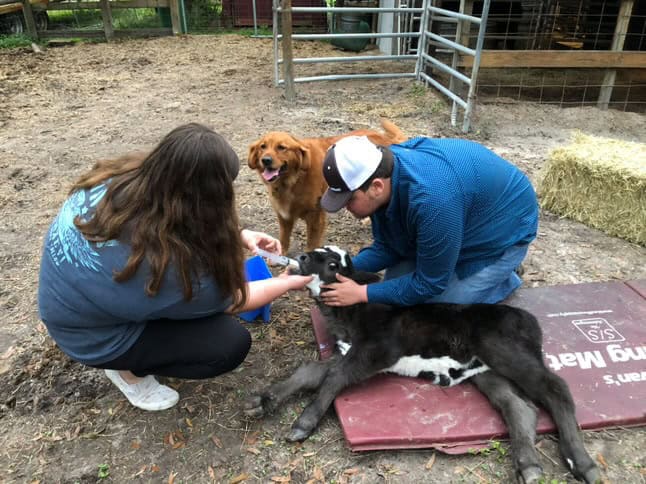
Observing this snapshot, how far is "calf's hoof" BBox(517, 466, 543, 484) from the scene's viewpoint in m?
2.56

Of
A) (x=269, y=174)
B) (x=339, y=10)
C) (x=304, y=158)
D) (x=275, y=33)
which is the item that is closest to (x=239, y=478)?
(x=269, y=174)

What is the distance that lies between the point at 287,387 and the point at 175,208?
1.41m

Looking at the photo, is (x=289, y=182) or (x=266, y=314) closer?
(x=266, y=314)

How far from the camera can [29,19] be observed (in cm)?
1309

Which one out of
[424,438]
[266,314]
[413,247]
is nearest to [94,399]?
[266,314]

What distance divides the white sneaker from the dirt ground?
0.21 feet

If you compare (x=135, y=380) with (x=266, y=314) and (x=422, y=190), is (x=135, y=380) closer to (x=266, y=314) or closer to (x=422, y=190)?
(x=266, y=314)

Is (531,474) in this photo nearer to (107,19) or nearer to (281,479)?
(281,479)

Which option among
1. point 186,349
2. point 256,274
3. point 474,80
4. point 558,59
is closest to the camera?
point 186,349

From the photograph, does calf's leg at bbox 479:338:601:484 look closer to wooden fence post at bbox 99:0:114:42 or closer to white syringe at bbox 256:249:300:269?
white syringe at bbox 256:249:300:269

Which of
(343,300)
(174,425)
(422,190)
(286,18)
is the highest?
(286,18)

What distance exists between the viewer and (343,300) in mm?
3109

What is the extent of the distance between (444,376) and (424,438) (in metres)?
0.47

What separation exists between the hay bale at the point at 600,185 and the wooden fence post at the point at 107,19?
1227 centimetres
